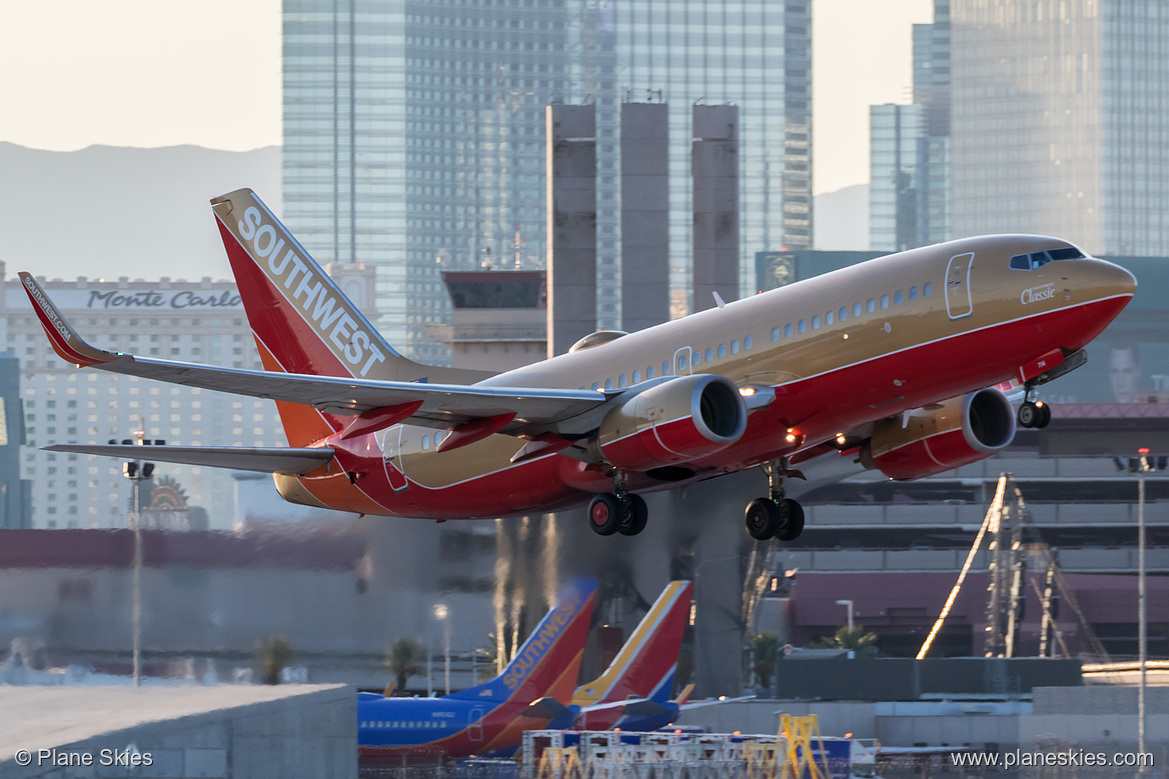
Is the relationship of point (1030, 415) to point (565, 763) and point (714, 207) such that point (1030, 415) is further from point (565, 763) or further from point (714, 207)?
Result: point (714, 207)

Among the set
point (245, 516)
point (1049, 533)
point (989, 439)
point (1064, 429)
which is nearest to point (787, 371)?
point (989, 439)

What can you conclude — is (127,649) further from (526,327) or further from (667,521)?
(526,327)

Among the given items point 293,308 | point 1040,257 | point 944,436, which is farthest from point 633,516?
point 293,308

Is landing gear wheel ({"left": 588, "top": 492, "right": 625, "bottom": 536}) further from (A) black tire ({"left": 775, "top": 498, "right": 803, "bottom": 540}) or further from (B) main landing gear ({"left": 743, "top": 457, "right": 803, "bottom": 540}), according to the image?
(A) black tire ({"left": 775, "top": 498, "right": 803, "bottom": 540})

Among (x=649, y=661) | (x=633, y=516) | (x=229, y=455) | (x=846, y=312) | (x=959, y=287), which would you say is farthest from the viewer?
(x=649, y=661)

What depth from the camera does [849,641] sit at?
62906 mm

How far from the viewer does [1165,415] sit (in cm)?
8438

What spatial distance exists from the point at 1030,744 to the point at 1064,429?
2969 cm

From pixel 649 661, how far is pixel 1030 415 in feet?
78.6

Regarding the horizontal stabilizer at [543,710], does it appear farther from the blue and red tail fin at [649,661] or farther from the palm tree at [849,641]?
the palm tree at [849,641]

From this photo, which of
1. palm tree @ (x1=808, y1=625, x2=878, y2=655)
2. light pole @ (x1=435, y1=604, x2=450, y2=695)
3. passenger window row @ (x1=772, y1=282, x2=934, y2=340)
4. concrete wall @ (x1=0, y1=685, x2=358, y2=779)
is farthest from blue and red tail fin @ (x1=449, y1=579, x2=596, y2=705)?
passenger window row @ (x1=772, y1=282, x2=934, y2=340)

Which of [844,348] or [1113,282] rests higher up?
[1113,282]

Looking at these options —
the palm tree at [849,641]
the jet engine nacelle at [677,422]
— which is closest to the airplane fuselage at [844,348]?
the jet engine nacelle at [677,422]

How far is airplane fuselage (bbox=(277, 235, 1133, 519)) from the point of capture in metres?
28.6
